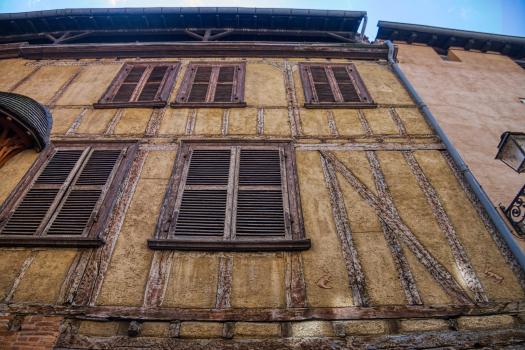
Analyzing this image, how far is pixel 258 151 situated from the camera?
575 centimetres

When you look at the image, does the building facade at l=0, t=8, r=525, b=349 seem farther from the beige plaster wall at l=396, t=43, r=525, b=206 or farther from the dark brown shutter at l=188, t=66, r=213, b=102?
the beige plaster wall at l=396, t=43, r=525, b=206

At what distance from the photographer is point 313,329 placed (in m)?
3.59

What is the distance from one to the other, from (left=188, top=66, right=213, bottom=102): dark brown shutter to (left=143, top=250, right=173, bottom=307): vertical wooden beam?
12.8 ft

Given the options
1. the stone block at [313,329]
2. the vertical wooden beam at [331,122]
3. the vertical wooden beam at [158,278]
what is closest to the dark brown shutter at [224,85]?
the vertical wooden beam at [331,122]

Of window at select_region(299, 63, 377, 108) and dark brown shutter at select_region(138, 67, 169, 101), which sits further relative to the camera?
dark brown shutter at select_region(138, 67, 169, 101)

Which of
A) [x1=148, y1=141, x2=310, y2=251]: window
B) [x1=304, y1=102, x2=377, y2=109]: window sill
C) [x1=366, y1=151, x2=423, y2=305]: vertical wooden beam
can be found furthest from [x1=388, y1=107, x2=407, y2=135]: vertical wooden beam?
[x1=148, y1=141, x2=310, y2=251]: window

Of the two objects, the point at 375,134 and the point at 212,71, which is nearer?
the point at 375,134

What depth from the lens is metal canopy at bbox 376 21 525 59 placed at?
11297 millimetres

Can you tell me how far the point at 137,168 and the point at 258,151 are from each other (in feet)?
7.04

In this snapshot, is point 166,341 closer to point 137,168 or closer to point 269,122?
point 137,168

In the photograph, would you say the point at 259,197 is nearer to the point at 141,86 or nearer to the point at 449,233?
the point at 449,233

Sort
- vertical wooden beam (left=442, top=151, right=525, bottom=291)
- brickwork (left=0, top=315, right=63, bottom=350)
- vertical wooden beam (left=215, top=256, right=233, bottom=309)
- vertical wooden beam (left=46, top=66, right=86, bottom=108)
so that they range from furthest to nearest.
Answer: vertical wooden beam (left=46, top=66, right=86, bottom=108) → vertical wooden beam (left=442, top=151, right=525, bottom=291) → vertical wooden beam (left=215, top=256, right=233, bottom=309) → brickwork (left=0, top=315, right=63, bottom=350)

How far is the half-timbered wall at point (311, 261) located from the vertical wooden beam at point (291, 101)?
7 centimetres

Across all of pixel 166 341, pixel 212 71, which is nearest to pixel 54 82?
pixel 212 71
